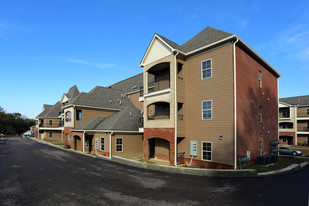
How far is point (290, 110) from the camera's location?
39375mm

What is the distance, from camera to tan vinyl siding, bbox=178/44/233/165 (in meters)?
14.8

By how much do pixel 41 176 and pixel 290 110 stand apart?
46607 millimetres

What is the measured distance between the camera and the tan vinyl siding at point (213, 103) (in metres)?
14.8

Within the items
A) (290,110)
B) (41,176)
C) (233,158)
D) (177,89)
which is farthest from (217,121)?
(290,110)

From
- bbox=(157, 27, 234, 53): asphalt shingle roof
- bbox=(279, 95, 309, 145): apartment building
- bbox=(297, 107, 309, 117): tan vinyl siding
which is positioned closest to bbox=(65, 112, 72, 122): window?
bbox=(157, 27, 234, 53): asphalt shingle roof

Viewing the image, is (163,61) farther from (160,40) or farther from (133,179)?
(133,179)

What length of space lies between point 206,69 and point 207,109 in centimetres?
375

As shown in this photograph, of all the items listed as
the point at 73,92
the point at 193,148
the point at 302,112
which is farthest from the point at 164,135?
the point at 302,112

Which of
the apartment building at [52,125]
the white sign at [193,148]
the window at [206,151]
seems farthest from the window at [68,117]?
the window at [206,151]

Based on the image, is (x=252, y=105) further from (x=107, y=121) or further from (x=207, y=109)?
(x=107, y=121)

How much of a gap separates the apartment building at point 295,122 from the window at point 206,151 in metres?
33.5

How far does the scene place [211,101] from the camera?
1605 cm

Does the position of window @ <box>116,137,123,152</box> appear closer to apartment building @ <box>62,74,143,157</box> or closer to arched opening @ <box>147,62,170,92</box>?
apartment building @ <box>62,74,143,157</box>

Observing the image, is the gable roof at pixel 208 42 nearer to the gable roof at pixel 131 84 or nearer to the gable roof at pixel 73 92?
the gable roof at pixel 131 84
